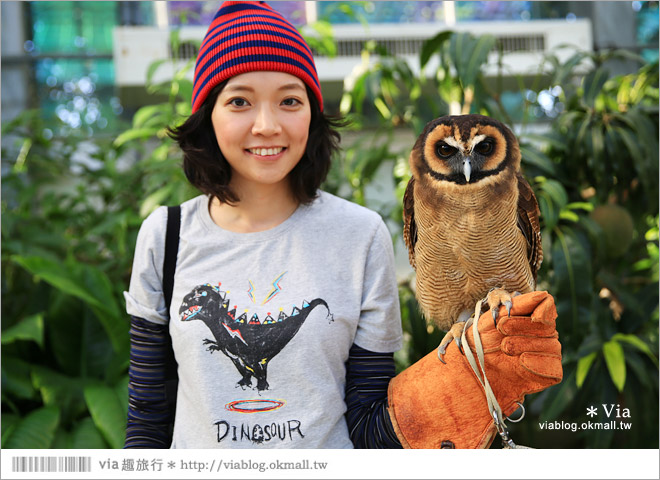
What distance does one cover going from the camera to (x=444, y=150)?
1.94 ft

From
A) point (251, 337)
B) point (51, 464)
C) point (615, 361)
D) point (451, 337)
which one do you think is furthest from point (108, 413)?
point (615, 361)

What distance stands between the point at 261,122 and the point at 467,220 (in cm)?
32

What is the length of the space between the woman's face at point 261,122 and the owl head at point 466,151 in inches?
8.8

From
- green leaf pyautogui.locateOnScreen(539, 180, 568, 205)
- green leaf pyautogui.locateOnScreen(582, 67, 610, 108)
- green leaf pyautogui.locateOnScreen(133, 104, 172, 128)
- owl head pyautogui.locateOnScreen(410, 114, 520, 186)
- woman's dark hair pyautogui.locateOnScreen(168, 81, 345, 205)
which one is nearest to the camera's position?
owl head pyautogui.locateOnScreen(410, 114, 520, 186)

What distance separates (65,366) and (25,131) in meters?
1.05

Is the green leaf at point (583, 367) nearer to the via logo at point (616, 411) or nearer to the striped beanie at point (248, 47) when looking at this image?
the via logo at point (616, 411)

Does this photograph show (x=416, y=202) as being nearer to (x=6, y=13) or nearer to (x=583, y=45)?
(x=583, y=45)

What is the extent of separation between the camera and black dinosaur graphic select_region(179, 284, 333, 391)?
780 mm

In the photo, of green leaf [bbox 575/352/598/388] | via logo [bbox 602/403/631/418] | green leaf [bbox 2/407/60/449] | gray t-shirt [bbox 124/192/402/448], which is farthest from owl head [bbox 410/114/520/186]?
green leaf [bbox 2/407/60/449]

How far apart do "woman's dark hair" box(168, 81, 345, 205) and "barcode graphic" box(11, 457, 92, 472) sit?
44cm

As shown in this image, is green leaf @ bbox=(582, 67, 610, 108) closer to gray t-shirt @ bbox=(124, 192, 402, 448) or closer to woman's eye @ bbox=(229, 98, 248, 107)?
gray t-shirt @ bbox=(124, 192, 402, 448)

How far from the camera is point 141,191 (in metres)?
1.92

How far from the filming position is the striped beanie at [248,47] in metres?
0.75

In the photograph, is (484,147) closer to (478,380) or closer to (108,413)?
(478,380)
